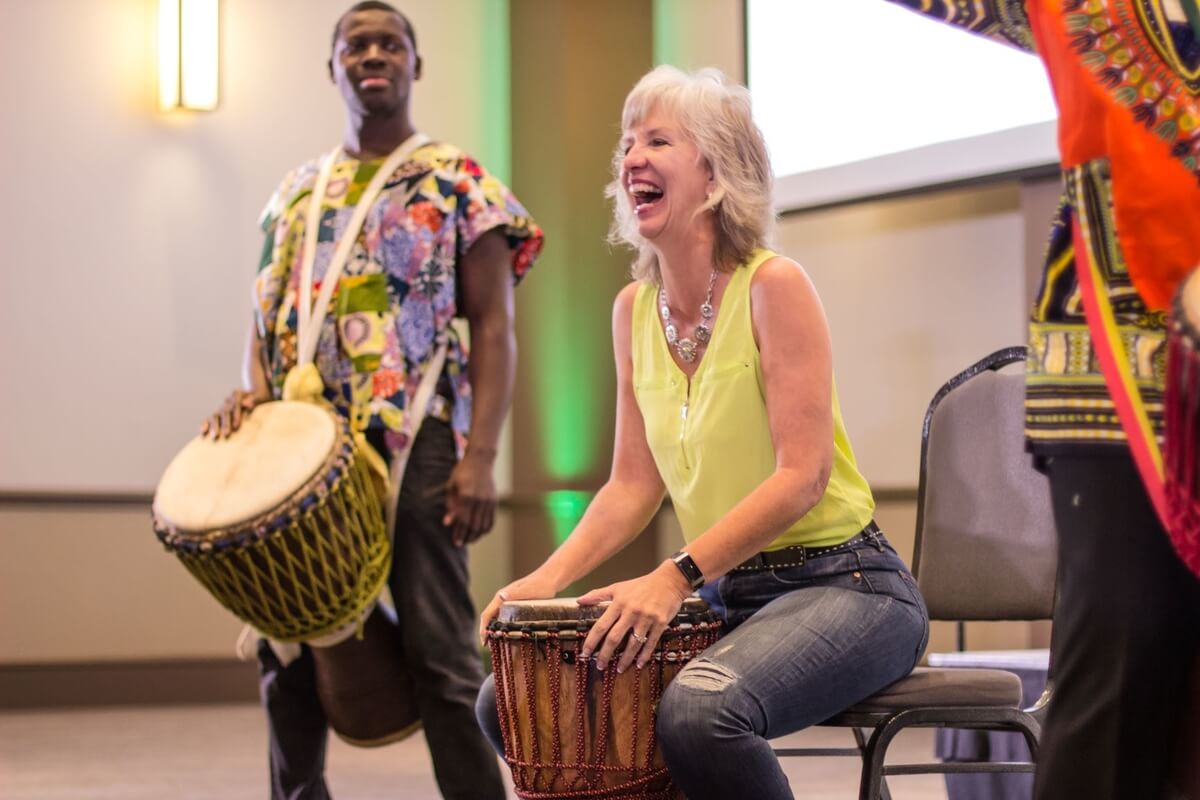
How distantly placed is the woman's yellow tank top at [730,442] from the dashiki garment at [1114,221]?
49cm

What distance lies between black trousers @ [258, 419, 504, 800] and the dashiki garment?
1.55 m

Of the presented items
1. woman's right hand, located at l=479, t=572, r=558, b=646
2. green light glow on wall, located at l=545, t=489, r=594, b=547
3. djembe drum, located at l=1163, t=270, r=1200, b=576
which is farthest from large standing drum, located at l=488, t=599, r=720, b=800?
green light glow on wall, located at l=545, t=489, r=594, b=547

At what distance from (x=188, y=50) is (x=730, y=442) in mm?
4177

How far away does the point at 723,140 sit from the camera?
2113 millimetres

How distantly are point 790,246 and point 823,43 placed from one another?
0.73 meters

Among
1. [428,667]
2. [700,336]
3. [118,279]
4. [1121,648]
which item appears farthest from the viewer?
[118,279]

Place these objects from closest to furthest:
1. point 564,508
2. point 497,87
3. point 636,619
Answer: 1. point 636,619
2. point 564,508
3. point 497,87

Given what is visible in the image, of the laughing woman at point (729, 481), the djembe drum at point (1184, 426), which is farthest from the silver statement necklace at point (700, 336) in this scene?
the djembe drum at point (1184, 426)

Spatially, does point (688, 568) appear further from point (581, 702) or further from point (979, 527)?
point (979, 527)

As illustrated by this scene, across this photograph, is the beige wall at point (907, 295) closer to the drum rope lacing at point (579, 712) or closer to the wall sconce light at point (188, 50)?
the wall sconce light at point (188, 50)

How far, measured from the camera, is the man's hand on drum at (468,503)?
9.55 feet

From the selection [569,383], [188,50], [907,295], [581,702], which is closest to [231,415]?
[581,702]

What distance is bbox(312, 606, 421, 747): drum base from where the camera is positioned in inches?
113

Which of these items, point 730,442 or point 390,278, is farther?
point 390,278
